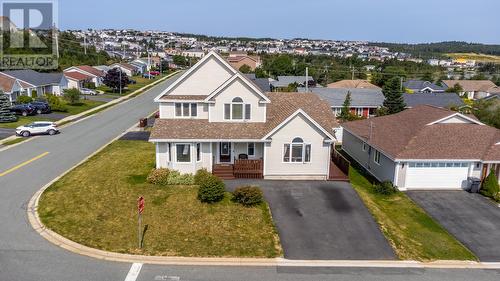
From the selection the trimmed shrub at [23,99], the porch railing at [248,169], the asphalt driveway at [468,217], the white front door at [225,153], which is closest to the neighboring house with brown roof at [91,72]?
the trimmed shrub at [23,99]

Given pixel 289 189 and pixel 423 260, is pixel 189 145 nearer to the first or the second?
pixel 289 189

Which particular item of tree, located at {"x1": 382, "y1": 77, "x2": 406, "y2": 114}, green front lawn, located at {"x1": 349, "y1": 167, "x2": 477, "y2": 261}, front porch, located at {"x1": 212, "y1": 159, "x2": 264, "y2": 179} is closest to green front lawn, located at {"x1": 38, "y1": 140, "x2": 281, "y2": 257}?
front porch, located at {"x1": 212, "y1": 159, "x2": 264, "y2": 179}

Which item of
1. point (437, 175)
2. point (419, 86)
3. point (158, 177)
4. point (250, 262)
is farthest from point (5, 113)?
point (419, 86)

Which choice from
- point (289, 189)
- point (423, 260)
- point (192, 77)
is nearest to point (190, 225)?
point (289, 189)

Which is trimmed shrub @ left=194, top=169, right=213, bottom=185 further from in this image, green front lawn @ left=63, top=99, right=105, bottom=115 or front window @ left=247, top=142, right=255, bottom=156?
→ green front lawn @ left=63, top=99, right=105, bottom=115

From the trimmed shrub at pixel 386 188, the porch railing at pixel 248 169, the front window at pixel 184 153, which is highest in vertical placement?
the front window at pixel 184 153

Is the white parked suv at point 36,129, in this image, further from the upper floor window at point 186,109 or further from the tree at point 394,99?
the tree at point 394,99

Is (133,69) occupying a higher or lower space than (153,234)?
higher
